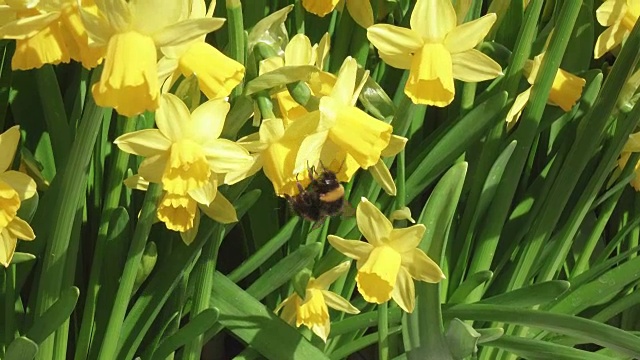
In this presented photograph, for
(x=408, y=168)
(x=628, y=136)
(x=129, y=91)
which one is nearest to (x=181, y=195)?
(x=129, y=91)

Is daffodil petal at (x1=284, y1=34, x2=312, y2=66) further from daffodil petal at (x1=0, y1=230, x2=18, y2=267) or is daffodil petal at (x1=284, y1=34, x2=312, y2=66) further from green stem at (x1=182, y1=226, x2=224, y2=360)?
daffodil petal at (x1=0, y1=230, x2=18, y2=267)

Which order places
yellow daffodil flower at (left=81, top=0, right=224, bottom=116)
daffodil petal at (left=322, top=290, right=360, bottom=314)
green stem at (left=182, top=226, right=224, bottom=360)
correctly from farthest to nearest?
daffodil petal at (left=322, top=290, right=360, bottom=314)
green stem at (left=182, top=226, right=224, bottom=360)
yellow daffodil flower at (left=81, top=0, right=224, bottom=116)

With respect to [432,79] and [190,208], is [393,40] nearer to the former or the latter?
[432,79]

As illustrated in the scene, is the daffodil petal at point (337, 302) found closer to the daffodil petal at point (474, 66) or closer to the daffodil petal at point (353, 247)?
the daffodil petal at point (353, 247)

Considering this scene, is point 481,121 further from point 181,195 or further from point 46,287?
point 46,287

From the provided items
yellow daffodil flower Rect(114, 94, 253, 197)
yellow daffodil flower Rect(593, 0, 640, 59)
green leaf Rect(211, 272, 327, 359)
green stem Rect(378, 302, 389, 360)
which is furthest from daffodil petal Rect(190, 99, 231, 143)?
yellow daffodil flower Rect(593, 0, 640, 59)

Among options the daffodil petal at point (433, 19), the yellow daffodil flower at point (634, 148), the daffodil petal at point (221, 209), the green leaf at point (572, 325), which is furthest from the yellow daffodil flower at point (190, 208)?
the yellow daffodil flower at point (634, 148)
